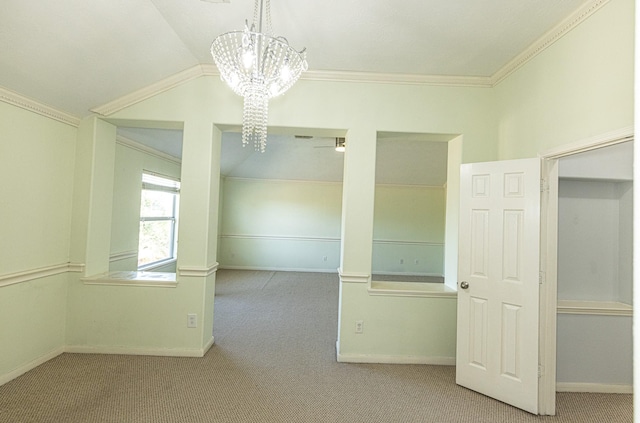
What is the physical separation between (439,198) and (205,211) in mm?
6319

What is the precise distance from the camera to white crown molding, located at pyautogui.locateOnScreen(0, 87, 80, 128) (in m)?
2.22

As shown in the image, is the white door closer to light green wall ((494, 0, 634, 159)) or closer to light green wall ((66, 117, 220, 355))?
light green wall ((494, 0, 634, 159))

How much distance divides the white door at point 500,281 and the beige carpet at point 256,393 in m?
0.21

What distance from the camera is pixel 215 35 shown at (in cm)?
238

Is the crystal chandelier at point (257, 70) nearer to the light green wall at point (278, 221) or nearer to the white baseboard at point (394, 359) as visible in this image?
the white baseboard at point (394, 359)

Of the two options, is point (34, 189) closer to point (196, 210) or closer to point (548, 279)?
point (196, 210)

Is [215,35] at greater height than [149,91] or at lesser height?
greater

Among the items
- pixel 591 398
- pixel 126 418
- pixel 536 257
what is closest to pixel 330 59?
pixel 536 257

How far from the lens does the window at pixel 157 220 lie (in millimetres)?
4587

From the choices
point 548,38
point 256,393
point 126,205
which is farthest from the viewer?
point 126,205

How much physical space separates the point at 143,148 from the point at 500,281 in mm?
4574

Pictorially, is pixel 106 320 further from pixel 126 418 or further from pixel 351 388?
pixel 351 388

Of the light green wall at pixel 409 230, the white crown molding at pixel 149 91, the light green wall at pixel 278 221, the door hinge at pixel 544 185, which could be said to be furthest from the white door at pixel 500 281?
the light green wall at pixel 278 221

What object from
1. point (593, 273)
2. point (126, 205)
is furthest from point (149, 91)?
point (593, 273)
